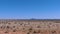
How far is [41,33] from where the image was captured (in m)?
32.2

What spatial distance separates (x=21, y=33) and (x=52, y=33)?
5847 mm

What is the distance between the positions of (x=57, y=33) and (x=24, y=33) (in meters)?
6.25

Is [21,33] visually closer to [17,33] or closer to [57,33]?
[17,33]

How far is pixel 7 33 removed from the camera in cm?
3272

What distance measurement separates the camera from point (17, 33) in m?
32.0

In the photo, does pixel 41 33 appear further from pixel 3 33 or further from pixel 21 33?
pixel 3 33

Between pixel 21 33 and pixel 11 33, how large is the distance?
6.35 feet

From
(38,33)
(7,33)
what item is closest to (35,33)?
(38,33)

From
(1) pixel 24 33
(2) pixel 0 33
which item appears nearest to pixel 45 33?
(1) pixel 24 33

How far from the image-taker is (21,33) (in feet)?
105

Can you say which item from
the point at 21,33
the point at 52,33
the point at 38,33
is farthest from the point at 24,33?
the point at 52,33

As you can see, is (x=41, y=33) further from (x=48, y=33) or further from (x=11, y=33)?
(x=11, y=33)

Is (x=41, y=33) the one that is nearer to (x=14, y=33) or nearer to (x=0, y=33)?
(x=14, y=33)

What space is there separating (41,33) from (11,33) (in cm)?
566
